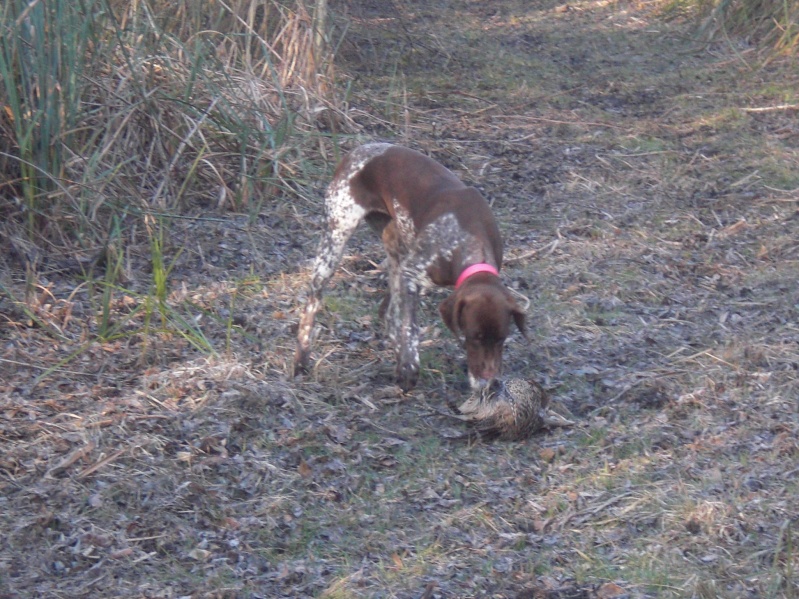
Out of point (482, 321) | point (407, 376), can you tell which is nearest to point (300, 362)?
point (407, 376)

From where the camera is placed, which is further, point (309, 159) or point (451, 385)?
point (309, 159)

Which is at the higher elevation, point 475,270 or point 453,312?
point 475,270

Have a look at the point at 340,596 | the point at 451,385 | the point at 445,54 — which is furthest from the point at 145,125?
the point at 445,54

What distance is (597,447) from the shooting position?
4.22m

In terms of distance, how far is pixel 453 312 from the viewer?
4.30 meters

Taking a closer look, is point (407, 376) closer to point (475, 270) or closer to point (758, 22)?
point (475, 270)

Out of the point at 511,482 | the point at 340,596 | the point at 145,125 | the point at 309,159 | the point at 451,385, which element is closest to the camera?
the point at 340,596

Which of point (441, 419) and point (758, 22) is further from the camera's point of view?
point (758, 22)

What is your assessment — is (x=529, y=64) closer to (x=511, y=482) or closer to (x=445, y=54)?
(x=445, y=54)

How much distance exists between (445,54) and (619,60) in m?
2.11

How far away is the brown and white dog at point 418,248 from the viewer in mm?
4289

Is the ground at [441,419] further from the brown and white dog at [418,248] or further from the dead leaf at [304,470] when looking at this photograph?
the brown and white dog at [418,248]

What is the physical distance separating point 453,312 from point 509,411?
52 centimetres

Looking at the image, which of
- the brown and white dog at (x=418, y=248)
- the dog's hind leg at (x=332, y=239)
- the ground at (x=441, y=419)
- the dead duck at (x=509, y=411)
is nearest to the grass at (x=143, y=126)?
the ground at (x=441, y=419)
